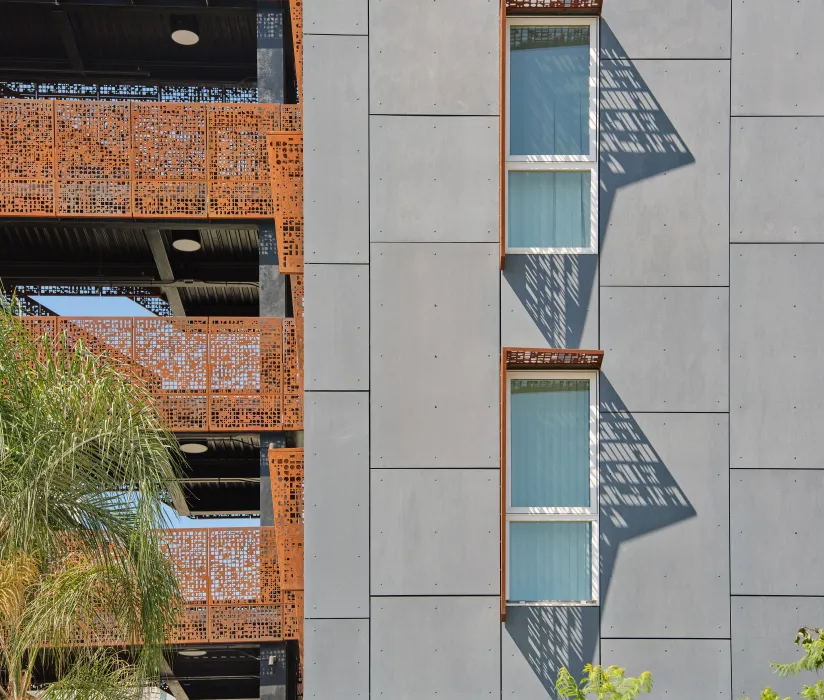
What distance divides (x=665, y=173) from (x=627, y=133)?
0.58 metres

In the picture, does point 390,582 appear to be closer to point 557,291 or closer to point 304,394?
point 304,394

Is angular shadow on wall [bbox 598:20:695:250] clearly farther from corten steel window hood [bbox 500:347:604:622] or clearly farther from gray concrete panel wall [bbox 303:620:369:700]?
gray concrete panel wall [bbox 303:620:369:700]

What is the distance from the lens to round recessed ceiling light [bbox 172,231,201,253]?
16.9m

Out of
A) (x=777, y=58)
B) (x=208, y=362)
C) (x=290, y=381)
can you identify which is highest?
(x=777, y=58)

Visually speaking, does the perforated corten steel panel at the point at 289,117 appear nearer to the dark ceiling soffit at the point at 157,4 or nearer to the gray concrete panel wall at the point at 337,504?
the dark ceiling soffit at the point at 157,4

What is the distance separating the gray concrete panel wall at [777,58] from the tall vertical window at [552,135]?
1529 mm

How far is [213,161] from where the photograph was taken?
541 inches

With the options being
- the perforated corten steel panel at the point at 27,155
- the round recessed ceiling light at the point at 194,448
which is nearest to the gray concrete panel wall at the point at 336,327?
the perforated corten steel panel at the point at 27,155

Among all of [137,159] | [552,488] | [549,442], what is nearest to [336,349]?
[549,442]

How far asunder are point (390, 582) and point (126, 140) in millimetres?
7683

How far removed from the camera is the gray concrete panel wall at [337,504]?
31.6ft

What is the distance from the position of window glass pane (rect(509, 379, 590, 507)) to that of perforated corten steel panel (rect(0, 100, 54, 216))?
776 centimetres

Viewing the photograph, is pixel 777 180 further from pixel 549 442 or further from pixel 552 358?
pixel 549 442

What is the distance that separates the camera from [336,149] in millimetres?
10078
